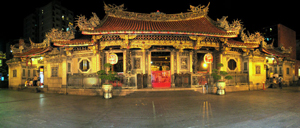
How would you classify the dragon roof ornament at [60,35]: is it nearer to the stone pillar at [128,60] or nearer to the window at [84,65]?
the window at [84,65]

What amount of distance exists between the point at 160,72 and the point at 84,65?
7.69m

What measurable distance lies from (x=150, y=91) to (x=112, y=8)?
31.9ft

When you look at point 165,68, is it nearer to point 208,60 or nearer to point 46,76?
point 208,60

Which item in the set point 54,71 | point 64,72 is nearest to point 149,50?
point 64,72

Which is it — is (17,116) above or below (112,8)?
below

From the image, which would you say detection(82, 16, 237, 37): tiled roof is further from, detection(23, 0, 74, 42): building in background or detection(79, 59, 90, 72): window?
detection(23, 0, 74, 42): building in background

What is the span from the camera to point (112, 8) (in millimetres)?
18109

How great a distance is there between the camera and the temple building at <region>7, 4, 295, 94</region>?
50.9ft

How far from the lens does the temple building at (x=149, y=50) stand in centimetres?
1551

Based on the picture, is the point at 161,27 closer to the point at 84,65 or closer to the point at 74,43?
the point at 74,43

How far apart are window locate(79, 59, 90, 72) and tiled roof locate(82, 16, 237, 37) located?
3611 mm

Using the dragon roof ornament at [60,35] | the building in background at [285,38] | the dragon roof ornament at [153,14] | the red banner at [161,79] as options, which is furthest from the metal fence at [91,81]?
the building in background at [285,38]

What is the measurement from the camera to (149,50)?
54.5 feet


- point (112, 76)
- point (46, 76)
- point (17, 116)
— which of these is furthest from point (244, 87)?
point (46, 76)
